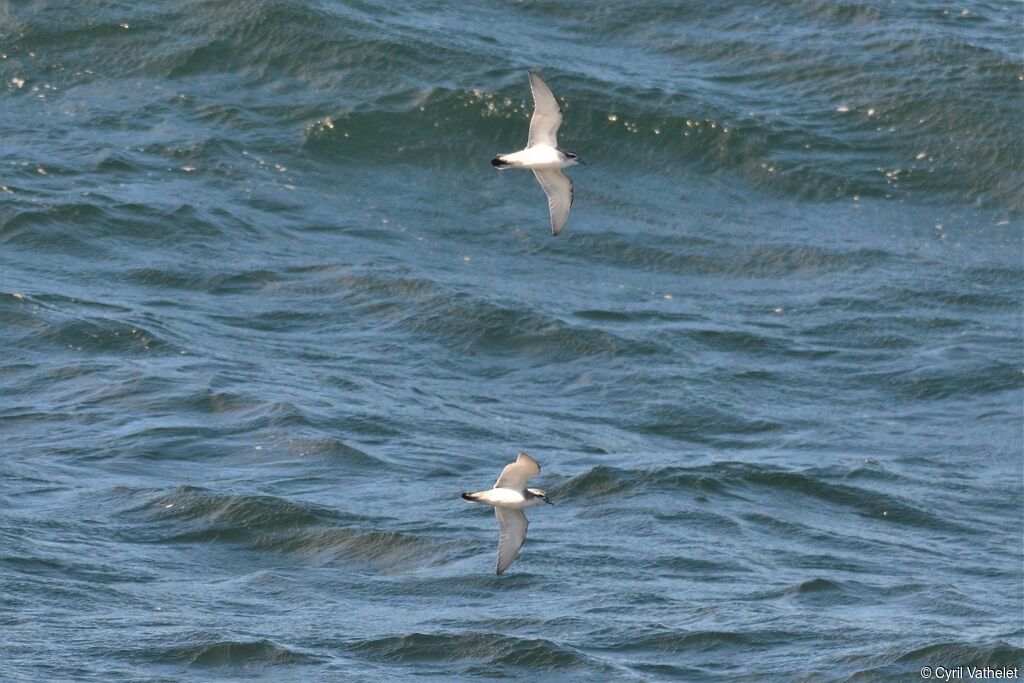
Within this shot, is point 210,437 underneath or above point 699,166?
underneath

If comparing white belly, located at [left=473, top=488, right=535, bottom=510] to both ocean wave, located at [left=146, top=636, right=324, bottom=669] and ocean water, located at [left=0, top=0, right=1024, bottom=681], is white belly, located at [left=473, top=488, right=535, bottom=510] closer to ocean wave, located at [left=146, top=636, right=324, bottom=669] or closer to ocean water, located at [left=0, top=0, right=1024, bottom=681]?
ocean water, located at [left=0, top=0, right=1024, bottom=681]

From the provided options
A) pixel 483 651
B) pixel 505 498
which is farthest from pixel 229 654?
pixel 505 498

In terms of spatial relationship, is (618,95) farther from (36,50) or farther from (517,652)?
(517,652)

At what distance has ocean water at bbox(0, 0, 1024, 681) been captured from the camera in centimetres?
3338

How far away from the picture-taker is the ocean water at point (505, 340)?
109 ft

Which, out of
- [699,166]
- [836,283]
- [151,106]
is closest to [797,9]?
[699,166]

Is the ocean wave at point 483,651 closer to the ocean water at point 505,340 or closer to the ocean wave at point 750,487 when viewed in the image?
the ocean water at point 505,340

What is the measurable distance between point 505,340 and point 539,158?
17.6 meters

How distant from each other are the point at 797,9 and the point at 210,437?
813 inches

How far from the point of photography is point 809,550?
3675cm

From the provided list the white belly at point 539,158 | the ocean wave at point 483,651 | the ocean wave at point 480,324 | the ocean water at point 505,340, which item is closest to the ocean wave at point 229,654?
the ocean water at point 505,340

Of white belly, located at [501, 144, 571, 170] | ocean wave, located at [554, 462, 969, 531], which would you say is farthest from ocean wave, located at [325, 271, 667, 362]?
white belly, located at [501, 144, 571, 170]

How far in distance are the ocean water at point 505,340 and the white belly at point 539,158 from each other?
8.75 m

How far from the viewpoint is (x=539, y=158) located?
83.6ft
